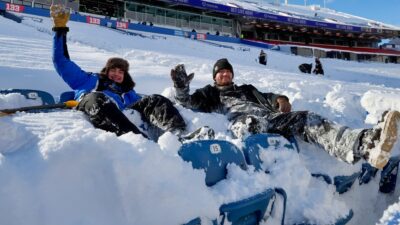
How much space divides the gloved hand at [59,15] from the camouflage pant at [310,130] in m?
1.79

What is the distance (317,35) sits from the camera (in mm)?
42844

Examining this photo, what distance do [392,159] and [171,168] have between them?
7.42ft

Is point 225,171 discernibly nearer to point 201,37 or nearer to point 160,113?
point 160,113

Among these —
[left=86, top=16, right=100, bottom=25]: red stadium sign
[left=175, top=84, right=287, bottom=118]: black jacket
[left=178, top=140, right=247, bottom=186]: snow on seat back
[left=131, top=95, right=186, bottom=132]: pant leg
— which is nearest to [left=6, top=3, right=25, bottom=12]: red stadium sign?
[left=86, top=16, right=100, bottom=25]: red stadium sign

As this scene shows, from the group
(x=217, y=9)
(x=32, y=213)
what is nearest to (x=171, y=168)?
(x=32, y=213)

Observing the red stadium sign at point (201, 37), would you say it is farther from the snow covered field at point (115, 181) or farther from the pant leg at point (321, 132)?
the snow covered field at point (115, 181)

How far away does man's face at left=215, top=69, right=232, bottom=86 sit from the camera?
4.07 metres

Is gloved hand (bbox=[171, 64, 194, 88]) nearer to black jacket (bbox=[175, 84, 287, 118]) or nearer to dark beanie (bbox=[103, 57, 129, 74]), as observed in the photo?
black jacket (bbox=[175, 84, 287, 118])

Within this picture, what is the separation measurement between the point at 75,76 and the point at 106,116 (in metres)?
1.14

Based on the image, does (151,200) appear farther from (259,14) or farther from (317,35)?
(317,35)

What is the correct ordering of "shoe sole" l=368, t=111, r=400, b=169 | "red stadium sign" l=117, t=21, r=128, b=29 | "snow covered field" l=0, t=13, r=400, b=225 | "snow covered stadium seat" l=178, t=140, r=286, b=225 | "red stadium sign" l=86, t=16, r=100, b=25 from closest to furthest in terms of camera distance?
"snow covered field" l=0, t=13, r=400, b=225 < "snow covered stadium seat" l=178, t=140, r=286, b=225 < "shoe sole" l=368, t=111, r=400, b=169 < "red stadium sign" l=86, t=16, r=100, b=25 < "red stadium sign" l=117, t=21, r=128, b=29

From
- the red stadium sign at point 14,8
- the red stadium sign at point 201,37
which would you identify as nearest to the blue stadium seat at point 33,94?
the red stadium sign at point 14,8

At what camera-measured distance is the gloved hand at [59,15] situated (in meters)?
3.31

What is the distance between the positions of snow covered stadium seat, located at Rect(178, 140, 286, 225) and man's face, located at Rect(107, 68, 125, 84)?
1808 mm
